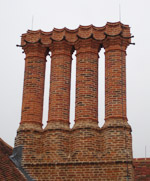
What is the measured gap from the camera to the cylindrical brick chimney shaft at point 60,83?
14.4 meters

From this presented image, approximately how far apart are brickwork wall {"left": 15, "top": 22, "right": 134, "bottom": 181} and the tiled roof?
424 millimetres

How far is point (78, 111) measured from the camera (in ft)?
47.0

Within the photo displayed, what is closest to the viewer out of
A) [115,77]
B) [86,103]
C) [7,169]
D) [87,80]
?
[7,169]

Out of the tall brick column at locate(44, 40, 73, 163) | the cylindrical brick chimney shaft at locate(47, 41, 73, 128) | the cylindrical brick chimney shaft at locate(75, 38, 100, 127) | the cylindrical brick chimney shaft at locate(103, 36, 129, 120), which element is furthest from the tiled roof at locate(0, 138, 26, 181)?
the cylindrical brick chimney shaft at locate(103, 36, 129, 120)

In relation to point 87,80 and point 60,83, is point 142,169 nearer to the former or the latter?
point 87,80

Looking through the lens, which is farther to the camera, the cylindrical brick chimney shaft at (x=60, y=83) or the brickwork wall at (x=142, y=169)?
the cylindrical brick chimney shaft at (x=60, y=83)

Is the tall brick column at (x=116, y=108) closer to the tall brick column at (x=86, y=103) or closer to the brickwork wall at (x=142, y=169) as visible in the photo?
the tall brick column at (x=86, y=103)

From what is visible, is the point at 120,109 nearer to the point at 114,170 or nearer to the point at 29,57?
the point at 114,170

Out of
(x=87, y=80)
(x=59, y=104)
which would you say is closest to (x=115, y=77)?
(x=87, y=80)

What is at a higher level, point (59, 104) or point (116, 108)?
point (59, 104)

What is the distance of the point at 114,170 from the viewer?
1323 centimetres

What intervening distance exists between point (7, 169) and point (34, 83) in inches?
130

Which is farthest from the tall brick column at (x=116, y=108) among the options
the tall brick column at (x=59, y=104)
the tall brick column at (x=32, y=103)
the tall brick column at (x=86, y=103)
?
the tall brick column at (x=32, y=103)

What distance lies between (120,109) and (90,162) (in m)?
1.98
